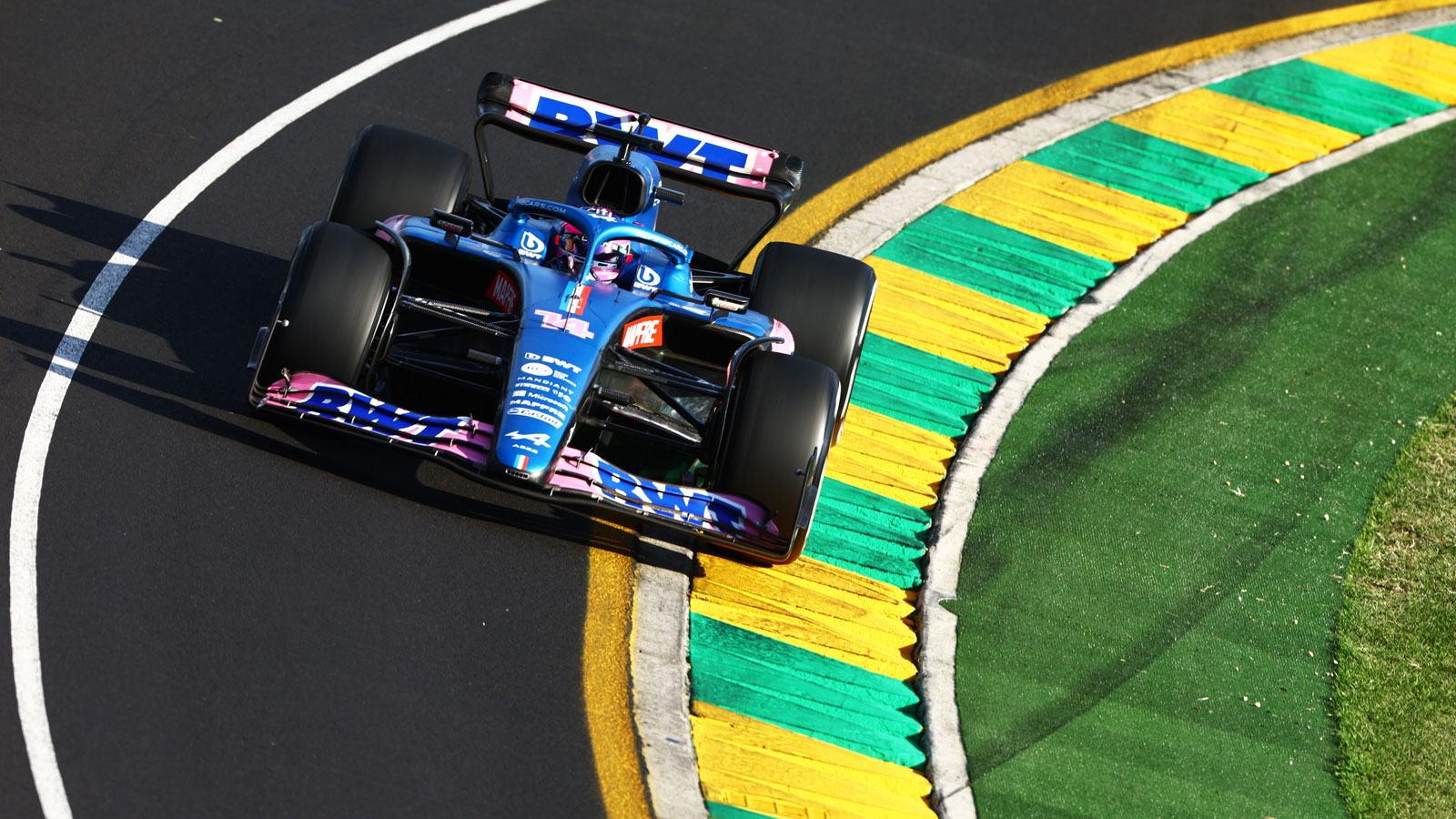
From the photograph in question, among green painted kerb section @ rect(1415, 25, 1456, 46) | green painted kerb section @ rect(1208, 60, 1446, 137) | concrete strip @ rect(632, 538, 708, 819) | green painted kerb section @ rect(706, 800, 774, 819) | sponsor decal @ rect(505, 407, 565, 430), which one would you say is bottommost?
green painted kerb section @ rect(706, 800, 774, 819)

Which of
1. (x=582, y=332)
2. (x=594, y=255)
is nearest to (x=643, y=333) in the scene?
(x=594, y=255)

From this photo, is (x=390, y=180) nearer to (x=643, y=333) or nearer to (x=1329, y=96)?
(x=643, y=333)

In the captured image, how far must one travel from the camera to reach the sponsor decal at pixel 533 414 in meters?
7.36

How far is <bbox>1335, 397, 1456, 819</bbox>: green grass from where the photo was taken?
762 cm

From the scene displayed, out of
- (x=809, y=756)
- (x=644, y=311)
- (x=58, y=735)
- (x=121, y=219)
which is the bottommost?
(x=58, y=735)

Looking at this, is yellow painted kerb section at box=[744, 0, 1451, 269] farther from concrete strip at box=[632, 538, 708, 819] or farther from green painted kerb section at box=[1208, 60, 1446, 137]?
concrete strip at box=[632, 538, 708, 819]

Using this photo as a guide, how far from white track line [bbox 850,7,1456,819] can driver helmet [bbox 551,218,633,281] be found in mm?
2458

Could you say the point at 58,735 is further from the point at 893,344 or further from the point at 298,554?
the point at 893,344

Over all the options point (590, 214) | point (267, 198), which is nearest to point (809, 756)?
point (590, 214)

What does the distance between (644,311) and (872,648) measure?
2.27 meters

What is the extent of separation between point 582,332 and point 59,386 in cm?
300

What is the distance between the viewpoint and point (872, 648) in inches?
314

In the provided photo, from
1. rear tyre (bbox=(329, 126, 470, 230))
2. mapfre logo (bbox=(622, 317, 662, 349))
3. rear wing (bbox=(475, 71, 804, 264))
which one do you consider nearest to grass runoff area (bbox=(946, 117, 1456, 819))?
mapfre logo (bbox=(622, 317, 662, 349))

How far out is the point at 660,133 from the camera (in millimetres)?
8797
